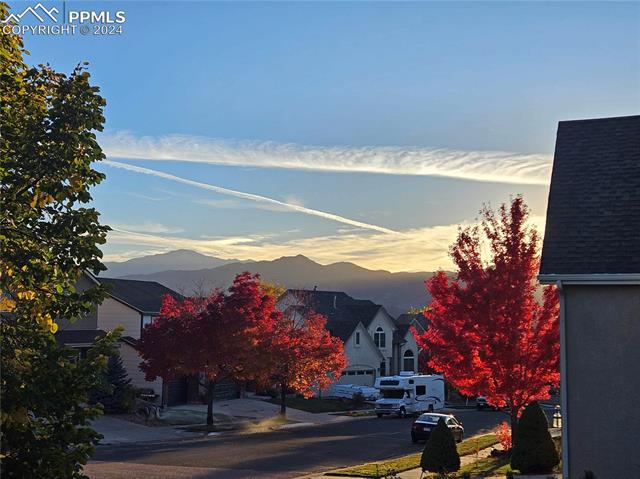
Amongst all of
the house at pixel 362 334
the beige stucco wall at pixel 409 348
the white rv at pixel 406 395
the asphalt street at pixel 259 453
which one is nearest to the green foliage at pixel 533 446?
the asphalt street at pixel 259 453

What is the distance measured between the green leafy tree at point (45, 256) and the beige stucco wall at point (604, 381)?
30.0ft

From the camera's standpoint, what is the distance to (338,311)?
69.1 m

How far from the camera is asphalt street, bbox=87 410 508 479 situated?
23.6 m

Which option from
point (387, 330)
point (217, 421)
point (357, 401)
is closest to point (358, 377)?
point (387, 330)

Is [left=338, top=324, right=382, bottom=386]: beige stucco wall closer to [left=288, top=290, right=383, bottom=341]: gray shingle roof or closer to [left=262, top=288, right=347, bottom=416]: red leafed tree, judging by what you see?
[left=288, top=290, right=383, bottom=341]: gray shingle roof

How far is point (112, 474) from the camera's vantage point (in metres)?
22.7

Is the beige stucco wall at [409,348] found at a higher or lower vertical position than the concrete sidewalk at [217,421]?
higher

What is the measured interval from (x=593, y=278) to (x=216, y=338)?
79.6 ft

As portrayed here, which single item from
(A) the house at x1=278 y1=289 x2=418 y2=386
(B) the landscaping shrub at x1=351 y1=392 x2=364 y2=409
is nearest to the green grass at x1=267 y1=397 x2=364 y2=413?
(B) the landscaping shrub at x1=351 y1=392 x2=364 y2=409

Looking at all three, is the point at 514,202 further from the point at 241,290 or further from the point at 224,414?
the point at 224,414

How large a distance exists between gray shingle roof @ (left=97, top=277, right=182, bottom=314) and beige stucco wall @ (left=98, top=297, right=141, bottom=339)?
449 mm

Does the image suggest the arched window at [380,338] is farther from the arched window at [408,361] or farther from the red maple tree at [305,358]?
the red maple tree at [305,358]

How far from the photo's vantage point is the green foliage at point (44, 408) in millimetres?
8859

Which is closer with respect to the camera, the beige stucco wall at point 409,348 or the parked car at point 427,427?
the parked car at point 427,427
